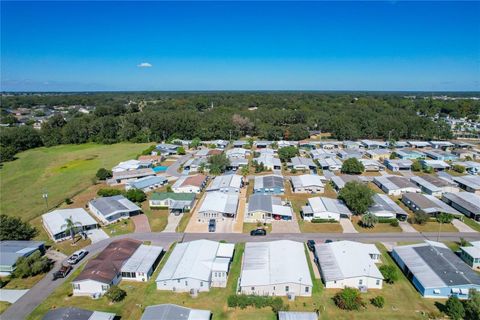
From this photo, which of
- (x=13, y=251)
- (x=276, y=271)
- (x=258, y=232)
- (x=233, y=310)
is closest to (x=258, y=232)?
(x=258, y=232)

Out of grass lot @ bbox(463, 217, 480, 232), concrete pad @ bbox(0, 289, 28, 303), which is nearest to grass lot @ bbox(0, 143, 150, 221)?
concrete pad @ bbox(0, 289, 28, 303)

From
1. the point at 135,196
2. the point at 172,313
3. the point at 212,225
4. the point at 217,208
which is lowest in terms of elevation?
the point at 212,225

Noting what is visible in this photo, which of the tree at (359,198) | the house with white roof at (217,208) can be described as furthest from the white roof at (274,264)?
the tree at (359,198)

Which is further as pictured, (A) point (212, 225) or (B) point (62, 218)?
(B) point (62, 218)

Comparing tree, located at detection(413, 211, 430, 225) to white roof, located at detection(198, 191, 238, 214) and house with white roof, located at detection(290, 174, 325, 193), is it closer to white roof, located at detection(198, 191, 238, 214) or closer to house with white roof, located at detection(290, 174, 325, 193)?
house with white roof, located at detection(290, 174, 325, 193)

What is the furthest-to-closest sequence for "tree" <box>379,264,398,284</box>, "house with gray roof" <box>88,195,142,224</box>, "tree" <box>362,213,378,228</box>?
1. "house with gray roof" <box>88,195,142,224</box>
2. "tree" <box>362,213,378,228</box>
3. "tree" <box>379,264,398,284</box>

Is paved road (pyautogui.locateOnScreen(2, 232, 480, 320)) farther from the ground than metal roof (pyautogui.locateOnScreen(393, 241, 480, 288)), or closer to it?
closer to it

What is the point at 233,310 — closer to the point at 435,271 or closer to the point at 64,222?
the point at 435,271

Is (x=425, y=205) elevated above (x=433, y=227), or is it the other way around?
(x=425, y=205)
